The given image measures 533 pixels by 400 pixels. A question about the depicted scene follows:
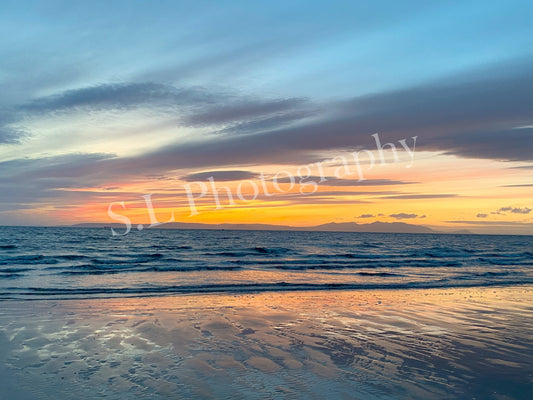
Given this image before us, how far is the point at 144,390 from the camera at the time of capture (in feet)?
20.4

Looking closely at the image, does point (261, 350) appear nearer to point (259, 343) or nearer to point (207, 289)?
point (259, 343)

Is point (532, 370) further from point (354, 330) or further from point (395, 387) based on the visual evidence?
point (354, 330)

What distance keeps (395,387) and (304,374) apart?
59.7 inches

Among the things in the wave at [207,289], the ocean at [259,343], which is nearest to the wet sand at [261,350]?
the ocean at [259,343]

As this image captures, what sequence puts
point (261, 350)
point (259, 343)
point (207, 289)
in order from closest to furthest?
point (261, 350)
point (259, 343)
point (207, 289)

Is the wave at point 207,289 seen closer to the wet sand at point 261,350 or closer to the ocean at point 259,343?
the ocean at point 259,343

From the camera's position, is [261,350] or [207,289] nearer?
[261,350]

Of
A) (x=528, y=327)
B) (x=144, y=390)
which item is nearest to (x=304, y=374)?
(x=144, y=390)

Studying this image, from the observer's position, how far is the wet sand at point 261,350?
6336 mm

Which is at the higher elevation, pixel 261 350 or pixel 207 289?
pixel 261 350

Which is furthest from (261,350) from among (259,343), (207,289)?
(207,289)

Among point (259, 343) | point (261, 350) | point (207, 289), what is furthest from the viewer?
point (207, 289)

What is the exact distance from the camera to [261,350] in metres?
8.49

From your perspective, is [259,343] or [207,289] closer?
[259,343]
